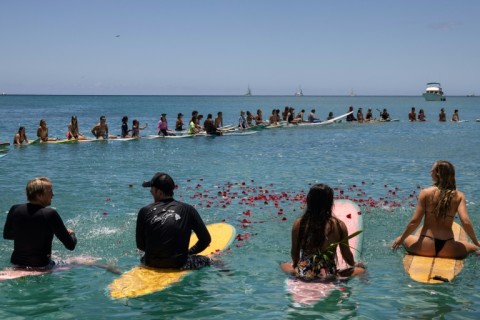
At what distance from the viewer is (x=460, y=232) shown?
9.99 metres

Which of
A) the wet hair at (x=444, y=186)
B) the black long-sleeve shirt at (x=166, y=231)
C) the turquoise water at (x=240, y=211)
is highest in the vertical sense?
the wet hair at (x=444, y=186)

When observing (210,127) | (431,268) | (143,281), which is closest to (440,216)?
(431,268)

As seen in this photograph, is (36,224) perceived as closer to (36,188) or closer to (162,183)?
(36,188)

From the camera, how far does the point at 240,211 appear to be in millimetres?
14414

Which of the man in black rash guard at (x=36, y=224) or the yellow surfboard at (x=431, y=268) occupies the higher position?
the man in black rash guard at (x=36, y=224)

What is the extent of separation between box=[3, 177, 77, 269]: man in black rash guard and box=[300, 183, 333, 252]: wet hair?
3114 mm

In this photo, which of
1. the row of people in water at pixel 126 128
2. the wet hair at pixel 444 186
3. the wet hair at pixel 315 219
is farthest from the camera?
the row of people in water at pixel 126 128

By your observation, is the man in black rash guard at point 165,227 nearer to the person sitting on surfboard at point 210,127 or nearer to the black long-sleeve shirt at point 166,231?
the black long-sleeve shirt at point 166,231

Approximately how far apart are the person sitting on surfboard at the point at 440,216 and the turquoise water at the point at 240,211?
415 millimetres

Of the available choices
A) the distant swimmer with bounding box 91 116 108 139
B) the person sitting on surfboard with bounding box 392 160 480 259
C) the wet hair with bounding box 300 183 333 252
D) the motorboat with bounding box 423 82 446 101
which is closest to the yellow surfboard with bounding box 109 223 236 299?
the wet hair with bounding box 300 183 333 252

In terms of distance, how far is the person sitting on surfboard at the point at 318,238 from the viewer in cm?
725

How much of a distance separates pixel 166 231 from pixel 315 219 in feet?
6.57

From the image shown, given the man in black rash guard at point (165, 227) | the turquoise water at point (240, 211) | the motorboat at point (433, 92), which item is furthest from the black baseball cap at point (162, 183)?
the motorboat at point (433, 92)

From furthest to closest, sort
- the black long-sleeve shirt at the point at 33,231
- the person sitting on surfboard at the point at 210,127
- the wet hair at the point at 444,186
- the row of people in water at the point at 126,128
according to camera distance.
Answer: the person sitting on surfboard at the point at 210,127, the row of people in water at the point at 126,128, the wet hair at the point at 444,186, the black long-sleeve shirt at the point at 33,231
